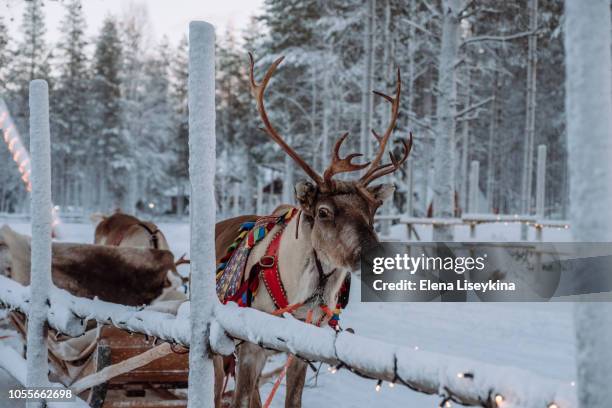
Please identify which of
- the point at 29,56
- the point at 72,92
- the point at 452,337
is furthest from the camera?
the point at 72,92

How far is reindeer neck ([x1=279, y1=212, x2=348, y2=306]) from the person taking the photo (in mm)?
2994

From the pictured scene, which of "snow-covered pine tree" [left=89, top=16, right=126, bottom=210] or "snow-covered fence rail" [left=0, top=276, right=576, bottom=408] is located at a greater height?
"snow-covered pine tree" [left=89, top=16, right=126, bottom=210]

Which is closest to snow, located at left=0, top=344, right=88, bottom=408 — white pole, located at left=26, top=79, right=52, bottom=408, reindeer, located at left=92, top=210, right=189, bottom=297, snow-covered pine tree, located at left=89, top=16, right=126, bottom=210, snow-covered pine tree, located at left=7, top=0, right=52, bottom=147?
white pole, located at left=26, top=79, right=52, bottom=408

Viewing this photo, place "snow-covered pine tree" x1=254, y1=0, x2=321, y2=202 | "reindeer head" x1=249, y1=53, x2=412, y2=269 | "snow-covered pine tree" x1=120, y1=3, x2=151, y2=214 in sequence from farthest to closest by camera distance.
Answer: "snow-covered pine tree" x1=120, y1=3, x2=151, y2=214
"snow-covered pine tree" x1=254, y1=0, x2=321, y2=202
"reindeer head" x1=249, y1=53, x2=412, y2=269

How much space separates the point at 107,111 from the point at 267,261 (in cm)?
3859

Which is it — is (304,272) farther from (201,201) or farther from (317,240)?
(201,201)

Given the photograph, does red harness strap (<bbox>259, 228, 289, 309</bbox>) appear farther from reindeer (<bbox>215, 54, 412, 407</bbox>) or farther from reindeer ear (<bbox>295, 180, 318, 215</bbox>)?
reindeer ear (<bbox>295, 180, 318, 215</bbox>)

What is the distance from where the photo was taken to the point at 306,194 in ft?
9.59

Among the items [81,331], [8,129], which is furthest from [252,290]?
[8,129]

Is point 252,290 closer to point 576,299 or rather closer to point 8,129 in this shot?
point 576,299

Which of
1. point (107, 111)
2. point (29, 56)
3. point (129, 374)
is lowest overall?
point (129, 374)

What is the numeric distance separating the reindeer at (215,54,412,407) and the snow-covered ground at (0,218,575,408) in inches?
64.7

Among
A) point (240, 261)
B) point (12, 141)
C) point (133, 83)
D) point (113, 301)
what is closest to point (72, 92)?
point (133, 83)

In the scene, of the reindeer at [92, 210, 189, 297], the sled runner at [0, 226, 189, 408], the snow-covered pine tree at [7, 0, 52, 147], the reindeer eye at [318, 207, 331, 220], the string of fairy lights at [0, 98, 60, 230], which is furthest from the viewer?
the snow-covered pine tree at [7, 0, 52, 147]
